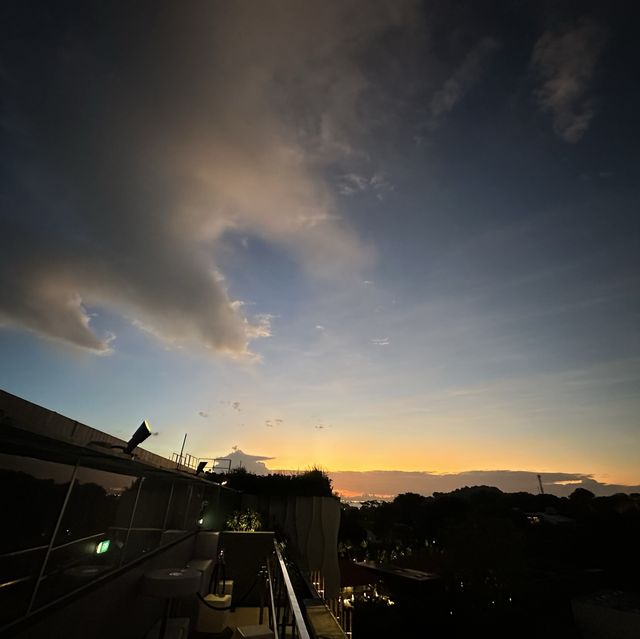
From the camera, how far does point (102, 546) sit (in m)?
3.90

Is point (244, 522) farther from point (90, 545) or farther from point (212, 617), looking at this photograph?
point (90, 545)

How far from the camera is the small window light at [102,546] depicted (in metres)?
3.81

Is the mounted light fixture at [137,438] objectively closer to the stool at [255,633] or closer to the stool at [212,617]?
the stool at [255,633]

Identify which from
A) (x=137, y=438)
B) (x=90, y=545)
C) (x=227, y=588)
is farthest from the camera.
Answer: (x=227, y=588)

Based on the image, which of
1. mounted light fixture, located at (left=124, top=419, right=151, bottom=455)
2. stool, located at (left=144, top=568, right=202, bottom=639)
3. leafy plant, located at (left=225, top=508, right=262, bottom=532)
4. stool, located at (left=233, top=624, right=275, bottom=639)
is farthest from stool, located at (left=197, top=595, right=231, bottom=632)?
leafy plant, located at (left=225, top=508, right=262, bottom=532)

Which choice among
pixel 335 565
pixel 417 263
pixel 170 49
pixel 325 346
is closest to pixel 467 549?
pixel 335 565

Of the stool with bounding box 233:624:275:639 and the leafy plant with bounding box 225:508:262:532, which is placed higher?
the leafy plant with bounding box 225:508:262:532

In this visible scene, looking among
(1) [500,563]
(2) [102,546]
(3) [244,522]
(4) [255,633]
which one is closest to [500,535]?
(1) [500,563]

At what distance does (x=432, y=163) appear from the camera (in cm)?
880

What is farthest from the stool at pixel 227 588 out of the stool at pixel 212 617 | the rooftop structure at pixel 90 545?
the rooftop structure at pixel 90 545

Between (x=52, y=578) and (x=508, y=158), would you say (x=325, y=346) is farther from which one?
(x=52, y=578)

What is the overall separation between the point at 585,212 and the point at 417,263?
5141 millimetres

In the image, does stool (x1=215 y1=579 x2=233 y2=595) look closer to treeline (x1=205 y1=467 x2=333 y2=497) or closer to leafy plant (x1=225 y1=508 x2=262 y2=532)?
leafy plant (x1=225 y1=508 x2=262 y2=532)

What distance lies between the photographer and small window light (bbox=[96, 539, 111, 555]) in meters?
3.81
